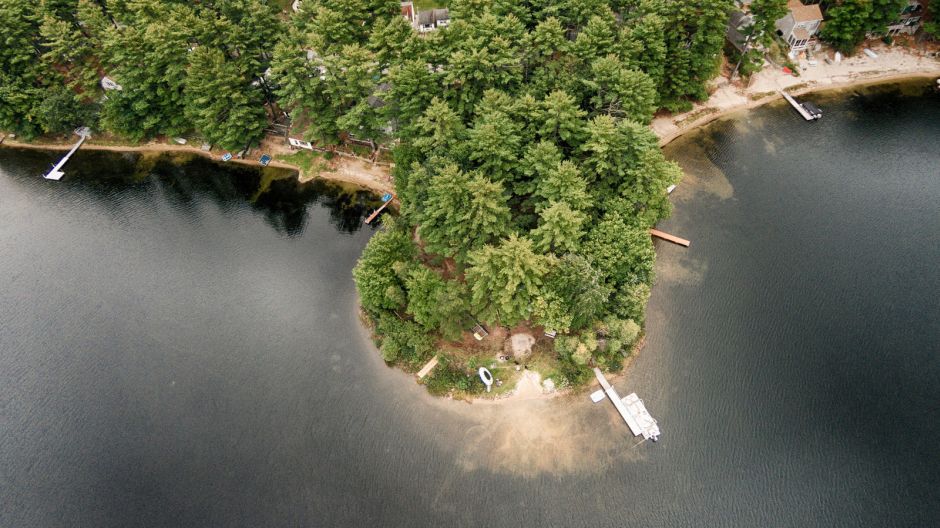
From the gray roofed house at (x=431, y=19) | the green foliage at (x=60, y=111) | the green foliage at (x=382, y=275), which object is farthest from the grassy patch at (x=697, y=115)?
the green foliage at (x=60, y=111)

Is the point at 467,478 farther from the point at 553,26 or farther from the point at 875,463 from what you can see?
the point at 553,26

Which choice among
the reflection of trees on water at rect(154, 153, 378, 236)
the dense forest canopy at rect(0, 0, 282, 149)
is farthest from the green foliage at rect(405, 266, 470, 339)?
the dense forest canopy at rect(0, 0, 282, 149)

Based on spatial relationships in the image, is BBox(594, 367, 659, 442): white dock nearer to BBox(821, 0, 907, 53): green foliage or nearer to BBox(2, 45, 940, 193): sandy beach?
BBox(2, 45, 940, 193): sandy beach

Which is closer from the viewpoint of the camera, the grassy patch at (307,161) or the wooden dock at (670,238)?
the wooden dock at (670,238)

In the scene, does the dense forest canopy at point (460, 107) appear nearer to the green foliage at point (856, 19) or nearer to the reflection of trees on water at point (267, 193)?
the green foliage at point (856, 19)

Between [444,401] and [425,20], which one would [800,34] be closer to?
[425,20]

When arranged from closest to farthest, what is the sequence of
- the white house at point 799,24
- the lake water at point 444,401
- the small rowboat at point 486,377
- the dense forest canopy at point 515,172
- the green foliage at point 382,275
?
the lake water at point 444,401 < the dense forest canopy at point 515,172 < the small rowboat at point 486,377 < the green foliage at point 382,275 < the white house at point 799,24
